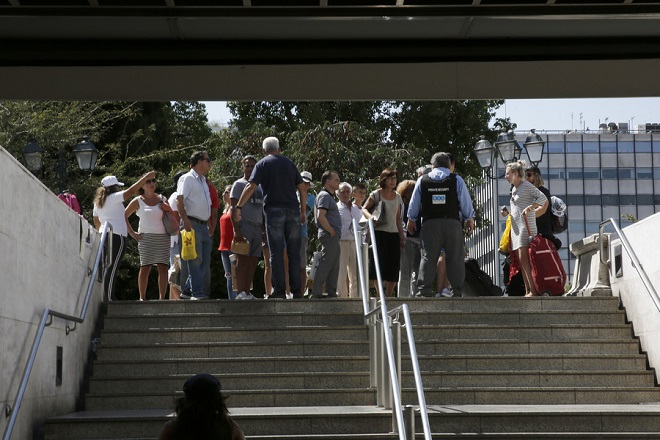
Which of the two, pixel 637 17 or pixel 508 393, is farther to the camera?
pixel 508 393

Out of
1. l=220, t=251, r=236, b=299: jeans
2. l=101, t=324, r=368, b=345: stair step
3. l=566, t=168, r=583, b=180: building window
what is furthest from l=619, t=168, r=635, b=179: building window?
l=101, t=324, r=368, b=345: stair step

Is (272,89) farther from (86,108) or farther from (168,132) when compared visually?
(168,132)

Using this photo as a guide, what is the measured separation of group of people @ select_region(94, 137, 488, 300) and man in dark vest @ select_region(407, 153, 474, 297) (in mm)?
11

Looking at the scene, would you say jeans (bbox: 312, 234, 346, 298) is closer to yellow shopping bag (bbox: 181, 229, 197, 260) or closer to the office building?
yellow shopping bag (bbox: 181, 229, 197, 260)

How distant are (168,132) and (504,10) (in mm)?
29088

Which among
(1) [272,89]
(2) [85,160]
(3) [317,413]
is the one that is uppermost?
(2) [85,160]

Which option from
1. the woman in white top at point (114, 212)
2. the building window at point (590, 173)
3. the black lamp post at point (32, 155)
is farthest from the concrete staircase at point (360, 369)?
the building window at point (590, 173)

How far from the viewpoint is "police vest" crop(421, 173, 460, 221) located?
13883 mm

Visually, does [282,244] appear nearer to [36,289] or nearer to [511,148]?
[36,289]

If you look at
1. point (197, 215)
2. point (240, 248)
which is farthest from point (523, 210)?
point (197, 215)

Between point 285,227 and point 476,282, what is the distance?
130 inches

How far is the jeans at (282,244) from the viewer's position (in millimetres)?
13602

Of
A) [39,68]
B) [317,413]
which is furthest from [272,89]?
[317,413]

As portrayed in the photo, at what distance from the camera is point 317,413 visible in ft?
32.9
